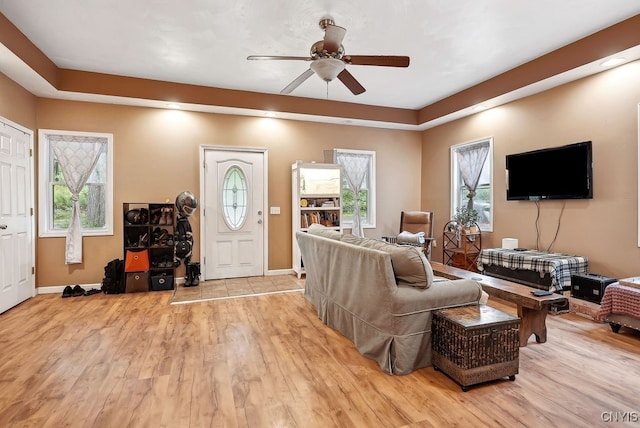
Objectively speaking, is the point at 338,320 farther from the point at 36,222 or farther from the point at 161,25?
the point at 36,222

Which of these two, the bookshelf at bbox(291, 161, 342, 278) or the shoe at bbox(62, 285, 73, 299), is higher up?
the bookshelf at bbox(291, 161, 342, 278)

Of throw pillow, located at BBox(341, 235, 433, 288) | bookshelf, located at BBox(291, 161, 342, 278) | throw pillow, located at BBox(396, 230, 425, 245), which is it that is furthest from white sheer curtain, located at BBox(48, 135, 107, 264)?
throw pillow, located at BBox(396, 230, 425, 245)

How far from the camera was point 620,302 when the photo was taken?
3.07 meters

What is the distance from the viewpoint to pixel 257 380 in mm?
2371

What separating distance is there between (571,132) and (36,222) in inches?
277

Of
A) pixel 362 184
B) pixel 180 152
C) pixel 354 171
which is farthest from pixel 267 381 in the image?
pixel 362 184

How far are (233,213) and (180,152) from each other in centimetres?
124

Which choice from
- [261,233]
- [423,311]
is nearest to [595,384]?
[423,311]

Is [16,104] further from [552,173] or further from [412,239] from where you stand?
[552,173]

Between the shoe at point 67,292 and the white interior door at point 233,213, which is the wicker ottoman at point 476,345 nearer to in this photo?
the white interior door at point 233,213

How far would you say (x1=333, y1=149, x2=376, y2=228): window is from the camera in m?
6.32

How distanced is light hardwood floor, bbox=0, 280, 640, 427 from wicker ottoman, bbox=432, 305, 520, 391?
96 millimetres

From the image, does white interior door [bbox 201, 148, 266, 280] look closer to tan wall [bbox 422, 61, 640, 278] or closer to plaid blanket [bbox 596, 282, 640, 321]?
tan wall [bbox 422, 61, 640, 278]

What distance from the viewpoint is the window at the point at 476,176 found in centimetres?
540
